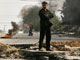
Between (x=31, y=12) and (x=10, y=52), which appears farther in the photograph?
(x=31, y=12)

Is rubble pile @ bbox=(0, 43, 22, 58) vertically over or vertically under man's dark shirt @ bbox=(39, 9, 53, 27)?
under

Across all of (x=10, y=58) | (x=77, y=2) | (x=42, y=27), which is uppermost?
(x=77, y=2)

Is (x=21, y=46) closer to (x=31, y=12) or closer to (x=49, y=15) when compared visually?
(x=49, y=15)

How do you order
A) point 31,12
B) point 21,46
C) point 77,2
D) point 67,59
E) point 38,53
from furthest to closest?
point 31,12
point 77,2
point 21,46
point 38,53
point 67,59

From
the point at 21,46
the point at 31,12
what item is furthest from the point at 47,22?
the point at 31,12

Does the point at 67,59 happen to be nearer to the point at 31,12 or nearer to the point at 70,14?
the point at 70,14

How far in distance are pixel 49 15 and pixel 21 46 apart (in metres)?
3.20

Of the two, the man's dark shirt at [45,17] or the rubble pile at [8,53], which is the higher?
the man's dark shirt at [45,17]

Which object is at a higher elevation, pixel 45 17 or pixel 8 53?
pixel 45 17

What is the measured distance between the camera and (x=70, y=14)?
46.1 metres

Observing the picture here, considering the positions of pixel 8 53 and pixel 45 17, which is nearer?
pixel 45 17

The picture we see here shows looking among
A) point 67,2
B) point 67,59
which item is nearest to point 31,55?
point 67,59

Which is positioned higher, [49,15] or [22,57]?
[49,15]

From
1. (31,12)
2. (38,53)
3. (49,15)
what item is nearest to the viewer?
(38,53)
